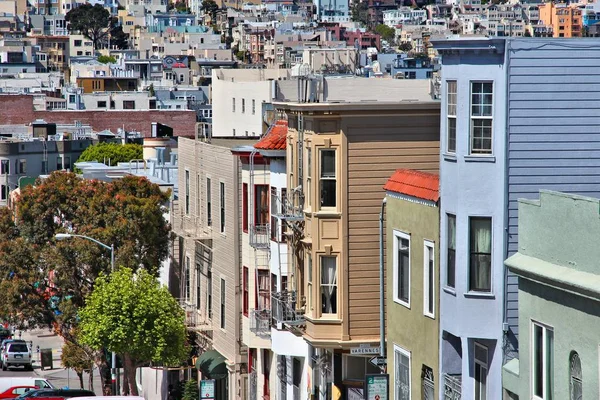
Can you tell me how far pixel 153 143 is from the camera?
81938 millimetres

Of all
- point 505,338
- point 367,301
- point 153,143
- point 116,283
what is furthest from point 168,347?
point 153,143

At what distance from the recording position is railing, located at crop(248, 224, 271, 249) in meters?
41.0

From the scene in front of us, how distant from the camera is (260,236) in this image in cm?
4153

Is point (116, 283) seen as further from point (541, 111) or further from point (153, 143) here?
point (153, 143)

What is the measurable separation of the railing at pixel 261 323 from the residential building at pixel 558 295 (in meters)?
18.2

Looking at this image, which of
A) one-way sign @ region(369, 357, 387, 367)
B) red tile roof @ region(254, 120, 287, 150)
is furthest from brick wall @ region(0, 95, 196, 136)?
one-way sign @ region(369, 357, 387, 367)

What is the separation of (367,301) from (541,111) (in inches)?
355

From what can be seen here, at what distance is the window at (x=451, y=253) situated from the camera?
83.6 ft

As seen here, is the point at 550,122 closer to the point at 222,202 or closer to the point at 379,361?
the point at 379,361

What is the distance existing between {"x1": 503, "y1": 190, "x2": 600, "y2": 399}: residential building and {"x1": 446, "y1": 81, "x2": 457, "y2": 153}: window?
3.53 m

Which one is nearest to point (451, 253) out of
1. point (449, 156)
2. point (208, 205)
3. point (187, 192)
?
point (449, 156)

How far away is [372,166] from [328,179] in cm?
96

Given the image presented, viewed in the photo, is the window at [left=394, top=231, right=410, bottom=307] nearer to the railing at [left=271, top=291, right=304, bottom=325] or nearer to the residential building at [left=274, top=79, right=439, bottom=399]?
the residential building at [left=274, top=79, right=439, bottom=399]

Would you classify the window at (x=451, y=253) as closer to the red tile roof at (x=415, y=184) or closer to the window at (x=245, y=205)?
the red tile roof at (x=415, y=184)
